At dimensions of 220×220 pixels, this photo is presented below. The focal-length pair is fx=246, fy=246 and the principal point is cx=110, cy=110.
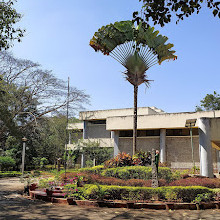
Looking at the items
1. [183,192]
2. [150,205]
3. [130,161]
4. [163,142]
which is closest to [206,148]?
[130,161]

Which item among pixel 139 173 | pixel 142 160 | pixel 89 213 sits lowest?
pixel 89 213

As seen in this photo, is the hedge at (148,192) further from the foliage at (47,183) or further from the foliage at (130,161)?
the foliage at (130,161)

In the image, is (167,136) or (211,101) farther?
(211,101)

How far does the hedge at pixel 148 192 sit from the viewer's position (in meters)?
8.52

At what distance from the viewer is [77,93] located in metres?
28.4

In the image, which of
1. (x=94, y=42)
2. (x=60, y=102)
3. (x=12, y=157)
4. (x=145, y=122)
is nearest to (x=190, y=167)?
(x=145, y=122)

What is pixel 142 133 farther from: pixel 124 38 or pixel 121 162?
pixel 124 38

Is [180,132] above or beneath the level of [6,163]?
above

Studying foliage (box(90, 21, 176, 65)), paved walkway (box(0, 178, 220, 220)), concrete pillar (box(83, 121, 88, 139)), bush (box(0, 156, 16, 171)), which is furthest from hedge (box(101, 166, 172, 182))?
concrete pillar (box(83, 121, 88, 139))

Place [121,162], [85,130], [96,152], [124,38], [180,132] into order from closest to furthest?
1. [121,162]
2. [124,38]
3. [180,132]
4. [96,152]
5. [85,130]

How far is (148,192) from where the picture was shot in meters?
8.63

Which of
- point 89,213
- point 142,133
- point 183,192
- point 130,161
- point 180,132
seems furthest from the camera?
point 142,133

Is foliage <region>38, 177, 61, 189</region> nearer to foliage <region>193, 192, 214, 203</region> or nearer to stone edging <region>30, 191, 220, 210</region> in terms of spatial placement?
stone edging <region>30, 191, 220, 210</region>

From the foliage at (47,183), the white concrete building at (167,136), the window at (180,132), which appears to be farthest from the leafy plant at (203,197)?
the window at (180,132)
